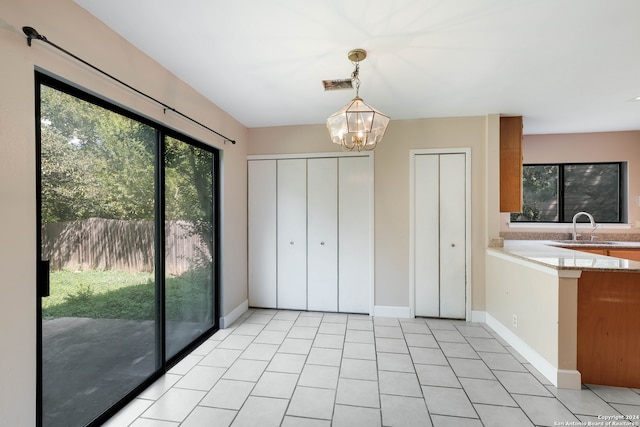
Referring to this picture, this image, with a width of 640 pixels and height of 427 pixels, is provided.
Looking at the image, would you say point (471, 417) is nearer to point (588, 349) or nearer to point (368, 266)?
point (588, 349)

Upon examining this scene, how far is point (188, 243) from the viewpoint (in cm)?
277

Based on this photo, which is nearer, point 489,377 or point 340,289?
point 489,377

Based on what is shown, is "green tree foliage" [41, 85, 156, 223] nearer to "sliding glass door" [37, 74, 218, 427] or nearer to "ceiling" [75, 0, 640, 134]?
"sliding glass door" [37, 74, 218, 427]

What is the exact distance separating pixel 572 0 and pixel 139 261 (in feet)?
10.8

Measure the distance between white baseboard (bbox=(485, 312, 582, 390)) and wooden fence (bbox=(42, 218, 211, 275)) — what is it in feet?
10.8

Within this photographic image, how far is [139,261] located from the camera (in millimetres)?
2146

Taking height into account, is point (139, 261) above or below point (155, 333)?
above

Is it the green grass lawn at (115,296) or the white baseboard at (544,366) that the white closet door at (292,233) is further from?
the white baseboard at (544,366)

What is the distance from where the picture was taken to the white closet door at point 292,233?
3.80 m

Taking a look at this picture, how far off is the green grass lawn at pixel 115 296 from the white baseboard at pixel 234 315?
468 mm

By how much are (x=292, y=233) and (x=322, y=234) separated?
0.42m

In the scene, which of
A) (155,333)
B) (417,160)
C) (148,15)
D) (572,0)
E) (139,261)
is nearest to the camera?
(572,0)

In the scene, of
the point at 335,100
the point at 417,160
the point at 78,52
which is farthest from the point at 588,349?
the point at 78,52

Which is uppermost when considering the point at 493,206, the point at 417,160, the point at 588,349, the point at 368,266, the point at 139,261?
the point at 417,160
